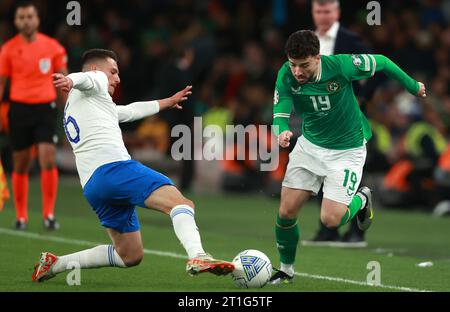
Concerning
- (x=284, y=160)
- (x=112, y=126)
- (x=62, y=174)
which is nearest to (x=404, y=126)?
(x=284, y=160)

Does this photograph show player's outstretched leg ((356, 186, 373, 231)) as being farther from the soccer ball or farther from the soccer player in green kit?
the soccer ball

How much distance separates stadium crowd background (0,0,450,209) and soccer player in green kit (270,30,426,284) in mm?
6760

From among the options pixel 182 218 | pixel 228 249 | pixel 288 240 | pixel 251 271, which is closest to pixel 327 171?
pixel 288 240

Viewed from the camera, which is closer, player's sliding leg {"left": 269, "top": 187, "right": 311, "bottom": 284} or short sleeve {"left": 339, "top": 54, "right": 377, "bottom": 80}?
player's sliding leg {"left": 269, "top": 187, "right": 311, "bottom": 284}

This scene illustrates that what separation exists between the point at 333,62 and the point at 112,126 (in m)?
1.92

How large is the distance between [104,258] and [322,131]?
212cm

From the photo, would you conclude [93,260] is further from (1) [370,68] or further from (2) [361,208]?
(1) [370,68]

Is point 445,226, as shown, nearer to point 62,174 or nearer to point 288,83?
point 288,83

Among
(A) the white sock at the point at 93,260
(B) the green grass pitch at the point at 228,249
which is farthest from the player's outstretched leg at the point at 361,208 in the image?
(A) the white sock at the point at 93,260

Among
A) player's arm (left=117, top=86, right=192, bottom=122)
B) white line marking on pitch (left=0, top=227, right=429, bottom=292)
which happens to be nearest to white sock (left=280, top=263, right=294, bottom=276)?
white line marking on pitch (left=0, top=227, right=429, bottom=292)

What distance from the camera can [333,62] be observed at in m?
9.12

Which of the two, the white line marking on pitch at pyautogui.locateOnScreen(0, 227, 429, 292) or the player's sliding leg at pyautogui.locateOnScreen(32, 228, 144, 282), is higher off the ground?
the player's sliding leg at pyautogui.locateOnScreen(32, 228, 144, 282)

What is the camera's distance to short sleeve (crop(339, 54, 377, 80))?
359 inches

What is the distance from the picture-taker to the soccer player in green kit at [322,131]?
8.90 metres
